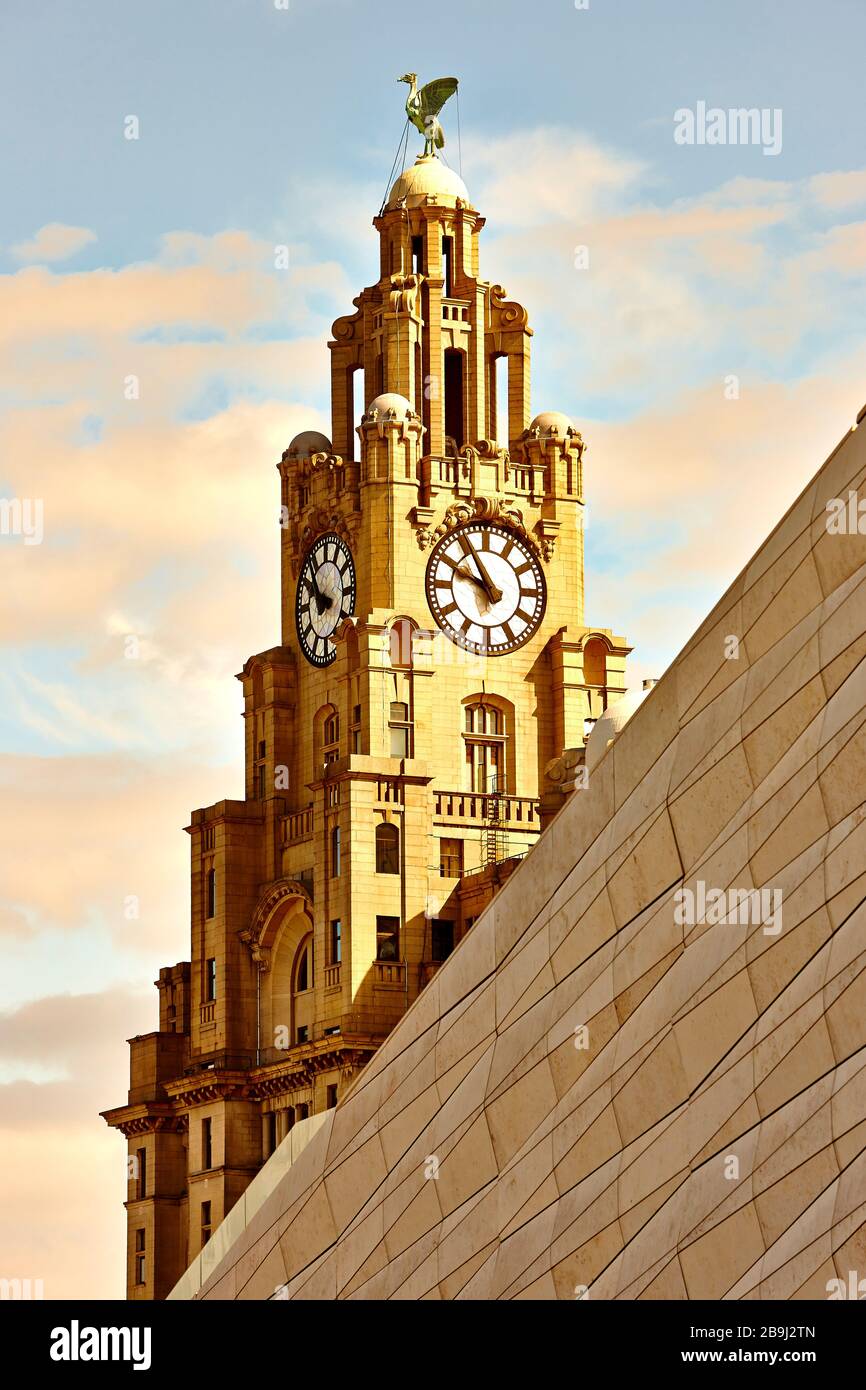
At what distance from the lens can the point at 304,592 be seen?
11725 cm

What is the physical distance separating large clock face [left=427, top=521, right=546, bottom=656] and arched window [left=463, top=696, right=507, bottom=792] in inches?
91.2

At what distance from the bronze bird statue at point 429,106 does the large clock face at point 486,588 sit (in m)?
19.1

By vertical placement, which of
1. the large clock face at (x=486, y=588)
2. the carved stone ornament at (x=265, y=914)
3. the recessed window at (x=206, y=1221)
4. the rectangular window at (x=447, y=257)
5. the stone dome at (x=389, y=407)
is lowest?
the recessed window at (x=206, y=1221)

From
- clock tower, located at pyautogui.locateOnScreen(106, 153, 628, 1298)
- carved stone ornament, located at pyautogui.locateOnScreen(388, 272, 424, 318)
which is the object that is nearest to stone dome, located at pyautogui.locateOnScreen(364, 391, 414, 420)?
clock tower, located at pyautogui.locateOnScreen(106, 153, 628, 1298)

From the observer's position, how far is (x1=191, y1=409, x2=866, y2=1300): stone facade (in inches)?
1428

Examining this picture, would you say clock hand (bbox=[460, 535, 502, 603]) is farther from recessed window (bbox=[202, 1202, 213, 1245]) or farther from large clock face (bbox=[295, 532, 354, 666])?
recessed window (bbox=[202, 1202, 213, 1245])

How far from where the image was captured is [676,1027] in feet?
134

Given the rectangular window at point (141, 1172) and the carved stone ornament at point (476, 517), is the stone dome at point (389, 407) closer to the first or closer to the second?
the carved stone ornament at point (476, 517)

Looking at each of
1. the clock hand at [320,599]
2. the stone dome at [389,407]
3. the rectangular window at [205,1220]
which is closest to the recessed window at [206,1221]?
the rectangular window at [205,1220]

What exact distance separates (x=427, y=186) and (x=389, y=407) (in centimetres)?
1153

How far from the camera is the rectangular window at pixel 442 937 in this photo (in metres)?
106

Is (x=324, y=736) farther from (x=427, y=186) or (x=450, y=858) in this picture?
(x=427, y=186)
